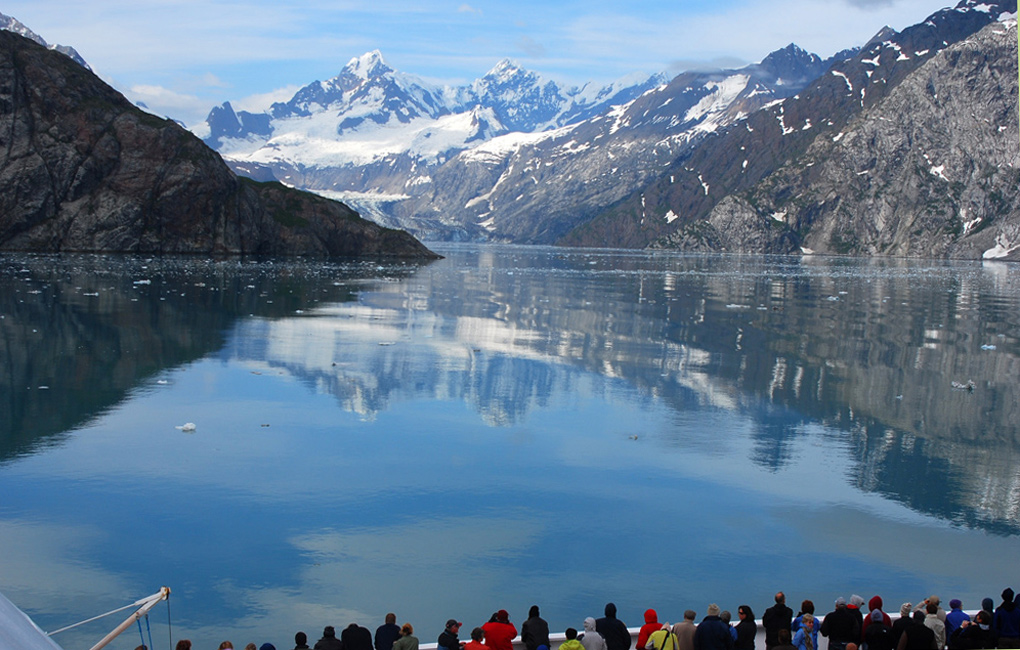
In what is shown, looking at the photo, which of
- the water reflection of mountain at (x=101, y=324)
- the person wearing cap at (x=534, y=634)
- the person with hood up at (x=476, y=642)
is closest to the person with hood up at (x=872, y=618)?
the person wearing cap at (x=534, y=634)

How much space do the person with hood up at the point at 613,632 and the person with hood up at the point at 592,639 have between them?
225mm

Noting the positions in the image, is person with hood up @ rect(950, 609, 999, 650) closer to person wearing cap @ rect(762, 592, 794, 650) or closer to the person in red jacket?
person wearing cap @ rect(762, 592, 794, 650)

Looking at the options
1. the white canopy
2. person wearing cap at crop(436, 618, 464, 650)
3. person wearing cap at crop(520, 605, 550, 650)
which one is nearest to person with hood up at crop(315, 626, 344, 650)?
person wearing cap at crop(436, 618, 464, 650)

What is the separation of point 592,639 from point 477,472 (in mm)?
12464

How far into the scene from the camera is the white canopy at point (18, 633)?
1063 centimetres

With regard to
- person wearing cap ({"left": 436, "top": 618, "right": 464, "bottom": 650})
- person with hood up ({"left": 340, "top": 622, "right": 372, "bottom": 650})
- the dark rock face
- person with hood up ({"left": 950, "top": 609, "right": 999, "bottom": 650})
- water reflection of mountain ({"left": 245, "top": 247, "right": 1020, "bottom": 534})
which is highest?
the dark rock face

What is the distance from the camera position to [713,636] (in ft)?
51.4

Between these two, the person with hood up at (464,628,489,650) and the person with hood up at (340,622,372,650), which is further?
the person with hood up at (340,622,372,650)

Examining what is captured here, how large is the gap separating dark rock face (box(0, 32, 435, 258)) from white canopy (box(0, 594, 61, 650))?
15164 centimetres

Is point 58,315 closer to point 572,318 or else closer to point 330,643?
point 572,318

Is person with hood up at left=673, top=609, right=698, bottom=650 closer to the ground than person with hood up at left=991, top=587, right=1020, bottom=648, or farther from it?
closer to the ground

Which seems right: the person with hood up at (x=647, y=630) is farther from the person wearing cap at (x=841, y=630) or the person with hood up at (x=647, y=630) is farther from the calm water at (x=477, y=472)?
the person wearing cap at (x=841, y=630)

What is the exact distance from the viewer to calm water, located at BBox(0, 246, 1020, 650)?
19.6 meters

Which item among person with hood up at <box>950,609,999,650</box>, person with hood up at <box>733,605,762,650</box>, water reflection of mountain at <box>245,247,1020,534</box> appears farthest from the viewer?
water reflection of mountain at <box>245,247,1020,534</box>
